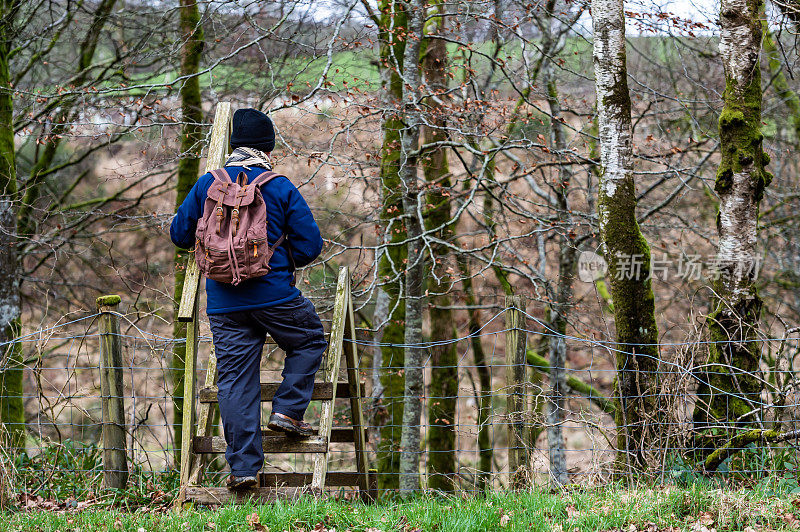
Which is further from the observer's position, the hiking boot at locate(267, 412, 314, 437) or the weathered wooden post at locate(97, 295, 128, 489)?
the weathered wooden post at locate(97, 295, 128, 489)

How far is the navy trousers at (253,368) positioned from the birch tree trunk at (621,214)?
255 cm

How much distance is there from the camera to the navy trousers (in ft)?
13.7

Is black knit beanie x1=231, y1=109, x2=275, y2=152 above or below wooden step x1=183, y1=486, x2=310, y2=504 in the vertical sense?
above

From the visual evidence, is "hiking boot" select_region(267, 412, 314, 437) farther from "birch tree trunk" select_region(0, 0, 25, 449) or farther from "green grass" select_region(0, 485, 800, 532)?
"birch tree trunk" select_region(0, 0, 25, 449)

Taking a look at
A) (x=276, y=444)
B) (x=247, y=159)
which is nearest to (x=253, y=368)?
(x=276, y=444)

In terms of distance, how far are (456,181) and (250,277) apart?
16.7 feet

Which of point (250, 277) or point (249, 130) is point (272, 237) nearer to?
point (250, 277)

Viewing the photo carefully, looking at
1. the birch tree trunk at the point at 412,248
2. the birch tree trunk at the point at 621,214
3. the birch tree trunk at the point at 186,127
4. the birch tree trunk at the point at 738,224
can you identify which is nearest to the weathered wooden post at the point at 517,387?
the birch tree trunk at the point at 621,214

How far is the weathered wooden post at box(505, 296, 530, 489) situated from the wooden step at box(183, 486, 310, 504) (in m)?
1.55

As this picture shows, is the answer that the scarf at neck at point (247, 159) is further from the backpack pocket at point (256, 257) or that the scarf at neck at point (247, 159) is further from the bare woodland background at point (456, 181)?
the bare woodland background at point (456, 181)

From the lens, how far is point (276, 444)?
14.4 ft

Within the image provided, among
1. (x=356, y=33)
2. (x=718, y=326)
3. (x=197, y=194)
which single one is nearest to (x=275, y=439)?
(x=197, y=194)

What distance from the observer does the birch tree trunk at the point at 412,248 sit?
28.0ft

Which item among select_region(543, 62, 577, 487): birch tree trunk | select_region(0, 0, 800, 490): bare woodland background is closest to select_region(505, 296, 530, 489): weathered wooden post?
select_region(0, 0, 800, 490): bare woodland background
